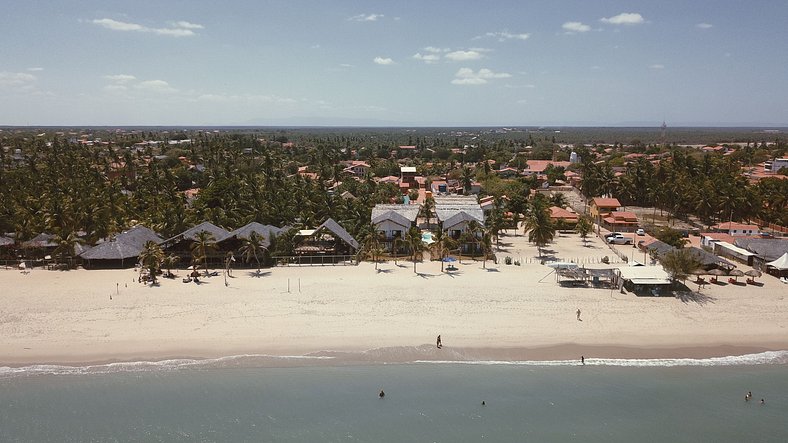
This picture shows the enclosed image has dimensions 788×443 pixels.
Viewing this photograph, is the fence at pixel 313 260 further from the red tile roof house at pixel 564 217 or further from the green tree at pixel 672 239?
the green tree at pixel 672 239

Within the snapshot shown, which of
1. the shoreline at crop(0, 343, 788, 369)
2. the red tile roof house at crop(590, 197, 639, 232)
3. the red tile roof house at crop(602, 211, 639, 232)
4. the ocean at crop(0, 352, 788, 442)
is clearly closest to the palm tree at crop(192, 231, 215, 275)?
the shoreline at crop(0, 343, 788, 369)

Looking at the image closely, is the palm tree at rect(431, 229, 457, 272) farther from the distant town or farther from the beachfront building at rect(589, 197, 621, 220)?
the beachfront building at rect(589, 197, 621, 220)

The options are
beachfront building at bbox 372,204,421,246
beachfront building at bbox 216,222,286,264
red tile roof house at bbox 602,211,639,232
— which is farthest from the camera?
red tile roof house at bbox 602,211,639,232

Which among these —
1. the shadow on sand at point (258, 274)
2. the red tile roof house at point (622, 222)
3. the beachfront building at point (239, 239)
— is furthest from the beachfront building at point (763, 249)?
the beachfront building at point (239, 239)

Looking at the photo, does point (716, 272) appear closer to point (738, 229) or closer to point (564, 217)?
point (738, 229)


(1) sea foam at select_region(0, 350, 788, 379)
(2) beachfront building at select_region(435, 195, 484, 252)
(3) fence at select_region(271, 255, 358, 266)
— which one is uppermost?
(2) beachfront building at select_region(435, 195, 484, 252)

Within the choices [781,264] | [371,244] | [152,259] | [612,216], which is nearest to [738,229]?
[612,216]
